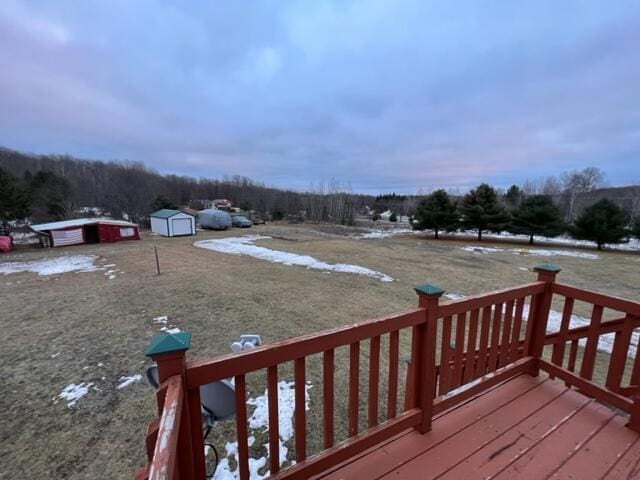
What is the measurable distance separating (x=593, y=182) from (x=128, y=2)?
47250 mm

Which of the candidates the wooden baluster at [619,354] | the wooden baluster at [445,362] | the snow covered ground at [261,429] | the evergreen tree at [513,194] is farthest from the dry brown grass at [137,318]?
the evergreen tree at [513,194]

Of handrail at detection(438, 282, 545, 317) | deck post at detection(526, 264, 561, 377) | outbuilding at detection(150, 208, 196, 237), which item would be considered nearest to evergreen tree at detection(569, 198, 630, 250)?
deck post at detection(526, 264, 561, 377)

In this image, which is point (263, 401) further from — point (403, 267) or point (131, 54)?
point (131, 54)

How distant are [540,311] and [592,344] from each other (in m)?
0.38

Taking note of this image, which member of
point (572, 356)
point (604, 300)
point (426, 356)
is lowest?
point (572, 356)

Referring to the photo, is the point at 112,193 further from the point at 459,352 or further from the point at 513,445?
the point at 513,445

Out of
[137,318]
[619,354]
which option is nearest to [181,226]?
[137,318]

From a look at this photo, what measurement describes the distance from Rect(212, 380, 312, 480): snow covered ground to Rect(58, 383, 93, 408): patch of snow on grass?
2.04m

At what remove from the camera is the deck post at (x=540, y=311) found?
7.39 ft

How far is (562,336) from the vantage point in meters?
2.31

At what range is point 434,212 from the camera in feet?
65.6

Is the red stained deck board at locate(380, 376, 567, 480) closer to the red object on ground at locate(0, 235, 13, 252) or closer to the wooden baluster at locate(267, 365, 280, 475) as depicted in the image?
the wooden baluster at locate(267, 365, 280, 475)

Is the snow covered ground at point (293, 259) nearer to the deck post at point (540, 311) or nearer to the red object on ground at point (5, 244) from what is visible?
the deck post at point (540, 311)

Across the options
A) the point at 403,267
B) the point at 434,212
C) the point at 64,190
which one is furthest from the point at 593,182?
the point at 64,190
